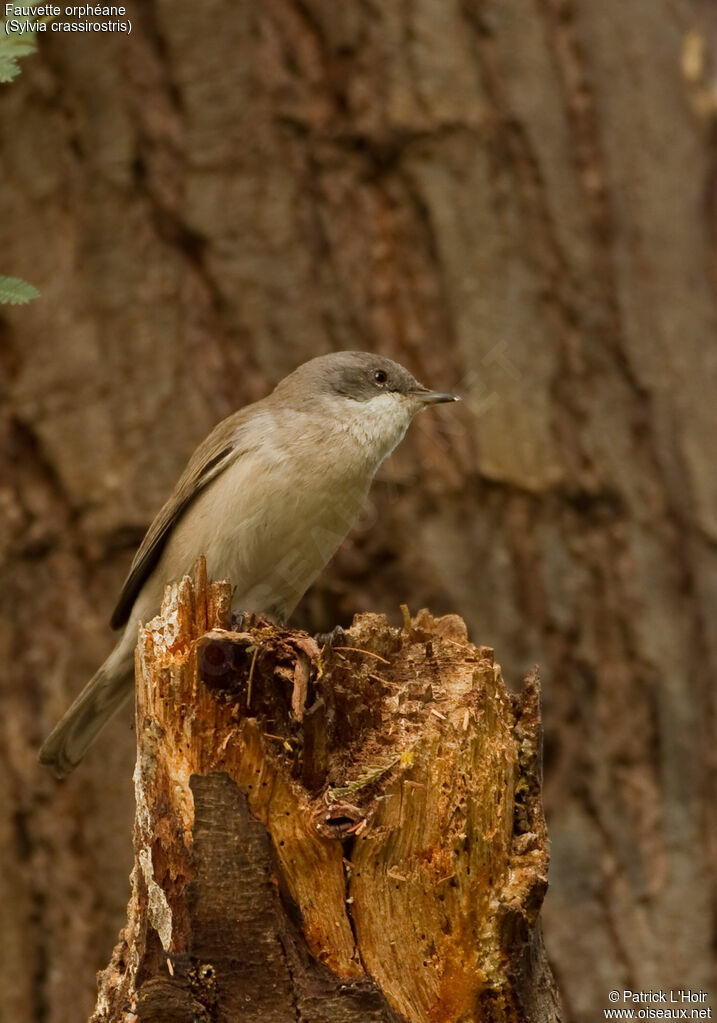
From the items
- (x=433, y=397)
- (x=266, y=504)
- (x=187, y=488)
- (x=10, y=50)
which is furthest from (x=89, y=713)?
(x=10, y=50)

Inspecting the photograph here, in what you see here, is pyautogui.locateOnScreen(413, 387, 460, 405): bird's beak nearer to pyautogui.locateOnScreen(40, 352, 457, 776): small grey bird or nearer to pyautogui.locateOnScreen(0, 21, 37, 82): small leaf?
pyautogui.locateOnScreen(40, 352, 457, 776): small grey bird

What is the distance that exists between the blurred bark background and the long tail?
46 cm

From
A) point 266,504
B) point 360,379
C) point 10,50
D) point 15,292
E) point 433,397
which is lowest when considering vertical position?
point 266,504

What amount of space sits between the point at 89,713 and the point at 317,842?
216 cm

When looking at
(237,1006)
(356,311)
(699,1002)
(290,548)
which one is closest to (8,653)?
(290,548)

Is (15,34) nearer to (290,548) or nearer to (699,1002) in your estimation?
(290,548)

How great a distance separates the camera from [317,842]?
2.89m

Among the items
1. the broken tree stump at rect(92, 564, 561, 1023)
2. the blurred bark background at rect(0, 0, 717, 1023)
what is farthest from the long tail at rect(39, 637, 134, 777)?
the broken tree stump at rect(92, 564, 561, 1023)

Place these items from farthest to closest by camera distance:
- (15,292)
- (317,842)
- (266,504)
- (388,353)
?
(388,353)
(266,504)
(15,292)
(317,842)

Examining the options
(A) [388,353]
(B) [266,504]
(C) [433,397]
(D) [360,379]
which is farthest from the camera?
(A) [388,353]

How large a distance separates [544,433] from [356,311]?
3.39ft

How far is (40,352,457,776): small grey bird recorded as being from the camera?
4.61 m

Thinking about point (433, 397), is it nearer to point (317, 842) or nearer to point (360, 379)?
point (360, 379)

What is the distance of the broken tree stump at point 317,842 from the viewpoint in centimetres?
278
